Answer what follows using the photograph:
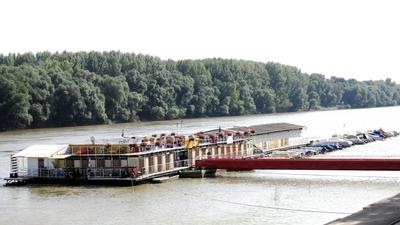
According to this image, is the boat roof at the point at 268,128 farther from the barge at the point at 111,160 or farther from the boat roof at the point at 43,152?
the boat roof at the point at 43,152

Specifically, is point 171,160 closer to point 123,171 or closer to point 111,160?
point 111,160

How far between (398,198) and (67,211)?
62.9 ft

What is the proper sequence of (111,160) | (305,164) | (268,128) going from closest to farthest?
(111,160) < (305,164) < (268,128)

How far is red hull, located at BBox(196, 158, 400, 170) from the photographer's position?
54.3 m

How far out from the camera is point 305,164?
184 ft

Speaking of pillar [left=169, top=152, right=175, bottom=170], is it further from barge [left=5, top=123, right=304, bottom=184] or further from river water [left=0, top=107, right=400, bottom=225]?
river water [left=0, top=107, right=400, bottom=225]

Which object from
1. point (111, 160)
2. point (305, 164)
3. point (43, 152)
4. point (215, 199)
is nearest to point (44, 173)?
point (43, 152)

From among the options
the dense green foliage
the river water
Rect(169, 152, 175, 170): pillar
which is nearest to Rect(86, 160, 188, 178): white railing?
Rect(169, 152, 175, 170): pillar

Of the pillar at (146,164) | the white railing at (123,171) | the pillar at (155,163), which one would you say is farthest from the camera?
the pillar at (155,163)

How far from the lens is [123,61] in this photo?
17562 centimetres

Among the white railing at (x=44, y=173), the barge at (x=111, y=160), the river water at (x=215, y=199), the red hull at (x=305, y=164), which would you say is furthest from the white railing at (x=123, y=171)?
the red hull at (x=305, y=164)

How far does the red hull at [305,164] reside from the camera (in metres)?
54.3

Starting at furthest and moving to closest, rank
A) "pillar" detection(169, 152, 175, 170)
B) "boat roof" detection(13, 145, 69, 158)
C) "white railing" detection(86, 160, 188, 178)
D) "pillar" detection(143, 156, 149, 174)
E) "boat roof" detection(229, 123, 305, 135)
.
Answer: "boat roof" detection(229, 123, 305, 135), "pillar" detection(169, 152, 175, 170), "boat roof" detection(13, 145, 69, 158), "pillar" detection(143, 156, 149, 174), "white railing" detection(86, 160, 188, 178)

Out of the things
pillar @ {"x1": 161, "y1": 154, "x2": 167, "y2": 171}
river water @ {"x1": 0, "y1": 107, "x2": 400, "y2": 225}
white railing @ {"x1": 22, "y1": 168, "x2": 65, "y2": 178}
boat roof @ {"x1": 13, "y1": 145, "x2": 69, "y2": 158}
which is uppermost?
boat roof @ {"x1": 13, "y1": 145, "x2": 69, "y2": 158}
